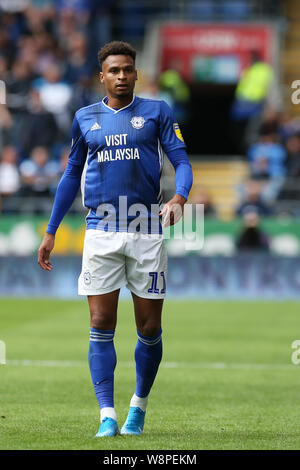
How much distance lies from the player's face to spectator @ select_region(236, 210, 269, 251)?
12.2 m

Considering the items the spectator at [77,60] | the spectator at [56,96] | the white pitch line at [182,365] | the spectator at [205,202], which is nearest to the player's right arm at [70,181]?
the white pitch line at [182,365]

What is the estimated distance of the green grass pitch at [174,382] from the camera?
6227mm

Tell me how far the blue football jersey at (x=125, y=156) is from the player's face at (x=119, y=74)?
0.14 m

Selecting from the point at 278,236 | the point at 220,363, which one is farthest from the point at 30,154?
the point at 220,363

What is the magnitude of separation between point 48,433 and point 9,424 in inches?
18.9

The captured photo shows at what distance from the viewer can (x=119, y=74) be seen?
6.30 meters

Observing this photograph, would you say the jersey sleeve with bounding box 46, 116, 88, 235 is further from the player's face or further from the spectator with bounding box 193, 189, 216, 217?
the spectator with bounding box 193, 189, 216, 217

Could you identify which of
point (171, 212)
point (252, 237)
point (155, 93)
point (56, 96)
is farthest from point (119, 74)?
point (56, 96)

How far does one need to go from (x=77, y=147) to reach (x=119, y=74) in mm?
548

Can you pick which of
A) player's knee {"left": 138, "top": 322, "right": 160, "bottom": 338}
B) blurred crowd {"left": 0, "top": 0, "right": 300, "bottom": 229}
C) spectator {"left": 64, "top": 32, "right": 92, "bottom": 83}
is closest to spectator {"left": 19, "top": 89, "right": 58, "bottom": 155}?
blurred crowd {"left": 0, "top": 0, "right": 300, "bottom": 229}

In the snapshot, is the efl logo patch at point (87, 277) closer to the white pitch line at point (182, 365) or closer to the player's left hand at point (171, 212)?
the player's left hand at point (171, 212)

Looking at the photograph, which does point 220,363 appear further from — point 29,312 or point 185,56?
point 185,56

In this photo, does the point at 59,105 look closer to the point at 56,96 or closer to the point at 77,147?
the point at 56,96

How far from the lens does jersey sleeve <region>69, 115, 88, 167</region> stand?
21.4ft
